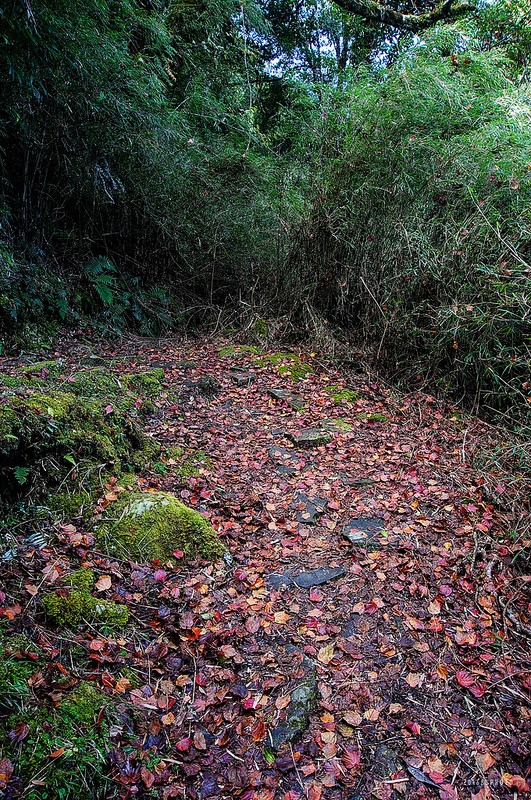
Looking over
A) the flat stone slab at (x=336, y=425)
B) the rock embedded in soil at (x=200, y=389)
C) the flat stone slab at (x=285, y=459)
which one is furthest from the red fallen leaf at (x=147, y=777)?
the rock embedded in soil at (x=200, y=389)

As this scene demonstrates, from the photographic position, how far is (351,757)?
1.75 m

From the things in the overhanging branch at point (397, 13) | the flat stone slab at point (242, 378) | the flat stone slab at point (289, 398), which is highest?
the overhanging branch at point (397, 13)

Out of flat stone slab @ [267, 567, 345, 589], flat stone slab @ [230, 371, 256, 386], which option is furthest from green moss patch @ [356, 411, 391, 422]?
flat stone slab @ [267, 567, 345, 589]

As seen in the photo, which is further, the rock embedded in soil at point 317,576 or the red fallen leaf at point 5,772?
the rock embedded in soil at point 317,576

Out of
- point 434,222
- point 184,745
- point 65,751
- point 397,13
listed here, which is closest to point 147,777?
point 184,745

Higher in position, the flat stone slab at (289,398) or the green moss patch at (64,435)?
the green moss patch at (64,435)

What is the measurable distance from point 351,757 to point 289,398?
3.48 metres

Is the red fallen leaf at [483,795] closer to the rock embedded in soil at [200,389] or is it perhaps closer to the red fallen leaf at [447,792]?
the red fallen leaf at [447,792]

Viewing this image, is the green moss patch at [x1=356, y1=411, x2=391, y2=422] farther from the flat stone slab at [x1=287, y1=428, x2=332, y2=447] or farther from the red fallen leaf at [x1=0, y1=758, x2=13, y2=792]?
the red fallen leaf at [x1=0, y1=758, x2=13, y2=792]

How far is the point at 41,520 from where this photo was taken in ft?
7.66

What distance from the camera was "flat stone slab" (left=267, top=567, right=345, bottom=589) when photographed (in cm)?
255

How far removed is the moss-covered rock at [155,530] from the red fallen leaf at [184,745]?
Result: 2.86ft

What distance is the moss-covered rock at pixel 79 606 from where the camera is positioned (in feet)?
6.30

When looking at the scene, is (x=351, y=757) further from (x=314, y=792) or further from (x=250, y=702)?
(x=250, y=702)
